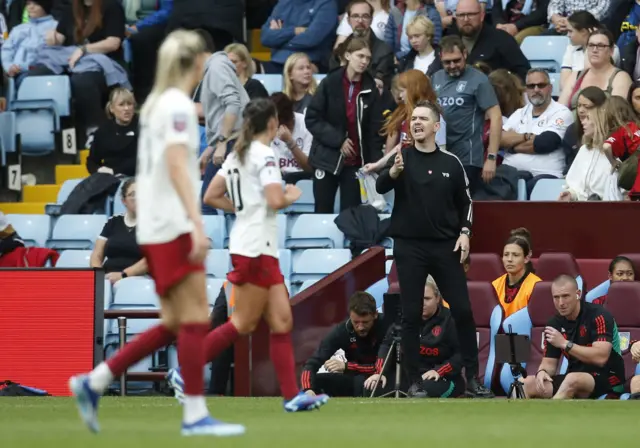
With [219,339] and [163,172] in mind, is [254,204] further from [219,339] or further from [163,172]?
[163,172]

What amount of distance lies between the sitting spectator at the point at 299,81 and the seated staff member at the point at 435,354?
398 centimetres

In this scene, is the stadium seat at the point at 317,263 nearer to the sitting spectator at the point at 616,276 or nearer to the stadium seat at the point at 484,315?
the stadium seat at the point at 484,315

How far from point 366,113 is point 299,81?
1.50m

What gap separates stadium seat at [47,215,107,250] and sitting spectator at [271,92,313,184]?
6.09 ft

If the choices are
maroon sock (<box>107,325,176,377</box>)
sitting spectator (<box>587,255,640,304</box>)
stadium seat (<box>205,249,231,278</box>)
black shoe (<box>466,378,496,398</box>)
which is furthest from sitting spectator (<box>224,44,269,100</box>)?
maroon sock (<box>107,325,176,377</box>)

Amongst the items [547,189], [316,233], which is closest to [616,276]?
[547,189]

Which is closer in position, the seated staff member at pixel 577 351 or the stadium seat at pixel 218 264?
the seated staff member at pixel 577 351

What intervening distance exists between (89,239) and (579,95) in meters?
4.97

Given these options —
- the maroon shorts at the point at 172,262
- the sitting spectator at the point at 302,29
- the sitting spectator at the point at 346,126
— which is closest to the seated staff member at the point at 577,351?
the sitting spectator at the point at 346,126

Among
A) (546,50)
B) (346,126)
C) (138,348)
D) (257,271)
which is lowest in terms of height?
(138,348)

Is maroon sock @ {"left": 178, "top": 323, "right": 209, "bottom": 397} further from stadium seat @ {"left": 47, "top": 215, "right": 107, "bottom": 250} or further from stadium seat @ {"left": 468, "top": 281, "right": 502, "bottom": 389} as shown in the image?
stadium seat @ {"left": 47, "top": 215, "right": 107, "bottom": 250}

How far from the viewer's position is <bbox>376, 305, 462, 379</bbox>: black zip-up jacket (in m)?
11.4

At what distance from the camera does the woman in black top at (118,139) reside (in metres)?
15.4

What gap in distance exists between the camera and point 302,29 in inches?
642
